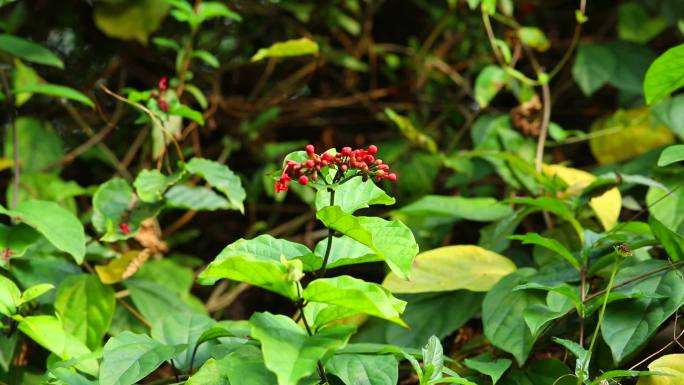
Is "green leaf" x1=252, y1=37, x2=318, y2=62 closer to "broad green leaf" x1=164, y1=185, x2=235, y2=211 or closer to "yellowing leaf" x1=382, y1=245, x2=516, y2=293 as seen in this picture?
"broad green leaf" x1=164, y1=185, x2=235, y2=211

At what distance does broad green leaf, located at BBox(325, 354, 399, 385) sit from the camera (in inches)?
33.2

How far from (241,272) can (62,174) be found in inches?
49.8

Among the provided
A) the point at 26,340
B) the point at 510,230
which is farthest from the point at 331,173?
the point at 26,340

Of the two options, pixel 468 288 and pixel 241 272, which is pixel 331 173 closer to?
pixel 241 272

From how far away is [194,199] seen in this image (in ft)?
4.31

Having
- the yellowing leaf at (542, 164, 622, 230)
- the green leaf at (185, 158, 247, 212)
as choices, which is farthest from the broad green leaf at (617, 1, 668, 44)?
the green leaf at (185, 158, 247, 212)

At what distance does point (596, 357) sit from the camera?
40.6 inches

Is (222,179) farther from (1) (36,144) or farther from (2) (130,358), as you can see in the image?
(1) (36,144)

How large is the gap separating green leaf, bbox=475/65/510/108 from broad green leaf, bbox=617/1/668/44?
17.6 inches

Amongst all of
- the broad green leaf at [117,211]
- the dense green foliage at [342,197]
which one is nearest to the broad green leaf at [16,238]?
the dense green foliage at [342,197]

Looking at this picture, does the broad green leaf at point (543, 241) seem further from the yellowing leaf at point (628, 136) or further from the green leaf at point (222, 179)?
the yellowing leaf at point (628, 136)

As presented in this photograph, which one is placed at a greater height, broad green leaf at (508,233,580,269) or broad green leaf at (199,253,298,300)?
broad green leaf at (199,253,298,300)

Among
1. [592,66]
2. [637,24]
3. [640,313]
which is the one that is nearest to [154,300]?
[640,313]

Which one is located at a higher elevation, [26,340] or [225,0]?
[225,0]
